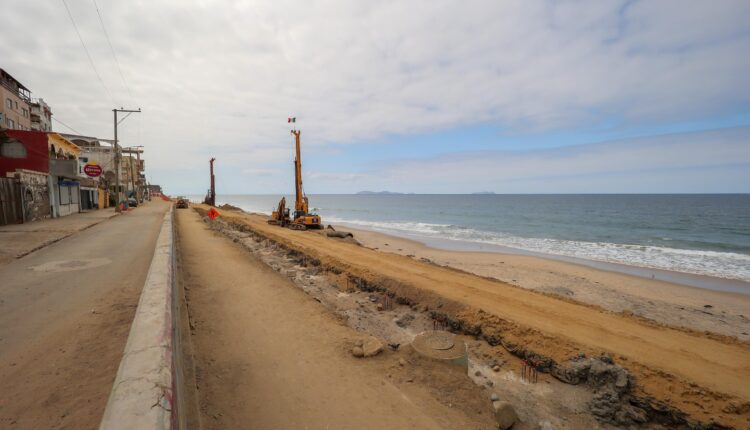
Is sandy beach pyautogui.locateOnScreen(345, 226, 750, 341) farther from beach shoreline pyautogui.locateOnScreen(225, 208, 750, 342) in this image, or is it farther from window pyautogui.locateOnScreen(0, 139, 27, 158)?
window pyautogui.locateOnScreen(0, 139, 27, 158)

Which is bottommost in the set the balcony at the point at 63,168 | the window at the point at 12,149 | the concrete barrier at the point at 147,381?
the concrete barrier at the point at 147,381

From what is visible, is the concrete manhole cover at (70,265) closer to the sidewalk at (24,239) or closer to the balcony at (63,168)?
the sidewalk at (24,239)

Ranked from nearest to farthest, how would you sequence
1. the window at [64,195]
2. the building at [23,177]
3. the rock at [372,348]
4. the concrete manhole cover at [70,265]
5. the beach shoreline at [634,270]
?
the rock at [372,348] → the concrete manhole cover at [70,265] → the beach shoreline at [634,270] → the building at [23,177] → the window at [64,195]

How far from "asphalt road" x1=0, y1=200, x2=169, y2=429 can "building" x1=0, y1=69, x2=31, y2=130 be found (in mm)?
44150

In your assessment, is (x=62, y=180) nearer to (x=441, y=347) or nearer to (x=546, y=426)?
(x=441, y=347)

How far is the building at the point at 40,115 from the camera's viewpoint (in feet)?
180

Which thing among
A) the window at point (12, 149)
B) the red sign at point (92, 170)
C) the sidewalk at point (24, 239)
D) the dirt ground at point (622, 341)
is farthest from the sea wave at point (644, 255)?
the window at point (12, 149)

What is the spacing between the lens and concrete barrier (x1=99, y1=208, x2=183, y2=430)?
2.13 m

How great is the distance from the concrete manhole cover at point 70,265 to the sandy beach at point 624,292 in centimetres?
1452

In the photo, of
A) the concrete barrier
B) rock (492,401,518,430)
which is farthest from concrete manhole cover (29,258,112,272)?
rock (492,401,518,430)

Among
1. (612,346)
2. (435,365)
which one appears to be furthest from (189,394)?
(612,346)

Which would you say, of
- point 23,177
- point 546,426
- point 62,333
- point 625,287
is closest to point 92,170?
point 23,177

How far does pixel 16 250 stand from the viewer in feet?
36.9

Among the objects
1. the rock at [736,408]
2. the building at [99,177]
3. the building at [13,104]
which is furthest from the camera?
the building at [13,104]
